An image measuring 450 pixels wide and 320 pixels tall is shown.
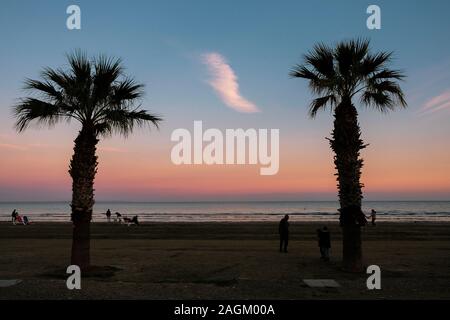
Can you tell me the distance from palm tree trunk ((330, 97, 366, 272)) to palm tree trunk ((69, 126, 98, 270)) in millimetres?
8626

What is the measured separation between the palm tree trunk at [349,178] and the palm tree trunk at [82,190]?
8626 millimetres

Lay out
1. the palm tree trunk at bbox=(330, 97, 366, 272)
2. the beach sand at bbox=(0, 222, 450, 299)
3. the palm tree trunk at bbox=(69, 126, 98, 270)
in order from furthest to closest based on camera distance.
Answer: the palm tree trunk at bbox=(330, 97, 366, 272), the palm tree trunk at bbox=(69, 126, 98, 270), the beach sand at bbox=(0, 222, 450, 299)

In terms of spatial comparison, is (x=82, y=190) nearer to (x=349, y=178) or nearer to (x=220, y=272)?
(x=220, y=272)

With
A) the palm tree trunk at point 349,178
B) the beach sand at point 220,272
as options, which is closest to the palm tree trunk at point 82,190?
the beach sand at point 220,272

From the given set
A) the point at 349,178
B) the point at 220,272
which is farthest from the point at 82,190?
the point at 349,178

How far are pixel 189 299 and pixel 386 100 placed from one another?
1050 centimetres

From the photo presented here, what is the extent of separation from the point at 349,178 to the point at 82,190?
362 inches

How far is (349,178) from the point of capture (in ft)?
52.2

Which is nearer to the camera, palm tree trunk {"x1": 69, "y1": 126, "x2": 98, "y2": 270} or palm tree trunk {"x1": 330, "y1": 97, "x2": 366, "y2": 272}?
palm tree trunk {"x1": 69, "y1": 126, "x2": 98, "y2": 270}

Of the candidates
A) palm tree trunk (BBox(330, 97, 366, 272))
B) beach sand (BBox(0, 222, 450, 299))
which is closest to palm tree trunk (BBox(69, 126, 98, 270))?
beach sand (BBox(0, 222, 450, 299))

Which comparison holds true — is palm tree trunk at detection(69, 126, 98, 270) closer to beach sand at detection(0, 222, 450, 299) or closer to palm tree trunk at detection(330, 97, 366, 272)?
beach sand at detection(0, 222, 450, 299)

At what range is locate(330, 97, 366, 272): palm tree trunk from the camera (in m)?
15.7

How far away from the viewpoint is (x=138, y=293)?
11.3 meters

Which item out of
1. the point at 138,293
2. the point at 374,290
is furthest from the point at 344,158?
the point at 138,293
